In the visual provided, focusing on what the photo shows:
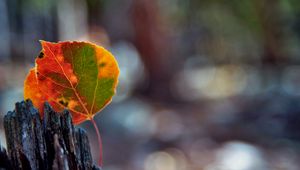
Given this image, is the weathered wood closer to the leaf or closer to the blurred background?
the leaf

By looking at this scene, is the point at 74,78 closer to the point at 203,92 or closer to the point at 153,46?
the point at 153,46

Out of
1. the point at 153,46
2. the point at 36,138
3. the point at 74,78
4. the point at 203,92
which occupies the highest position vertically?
the point at 203,92

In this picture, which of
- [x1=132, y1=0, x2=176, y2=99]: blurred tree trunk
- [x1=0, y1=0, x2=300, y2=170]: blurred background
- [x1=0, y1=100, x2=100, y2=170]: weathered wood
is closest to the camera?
[x1=0, y1=100, x2=100, y2=170]: weathered wood

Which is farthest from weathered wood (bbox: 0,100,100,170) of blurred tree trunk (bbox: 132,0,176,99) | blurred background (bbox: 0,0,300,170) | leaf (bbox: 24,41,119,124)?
blurred tree trunk (bbox: 132,0,176,99)

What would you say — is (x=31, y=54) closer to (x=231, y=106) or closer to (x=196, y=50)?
(x=196, y=50)

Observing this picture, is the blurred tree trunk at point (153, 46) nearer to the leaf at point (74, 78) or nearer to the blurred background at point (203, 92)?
the blurred background at point (203, 92)

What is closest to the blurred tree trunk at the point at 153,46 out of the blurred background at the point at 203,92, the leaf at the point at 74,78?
the blurred background at the point at 203,92

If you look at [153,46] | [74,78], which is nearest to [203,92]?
[153,46]
